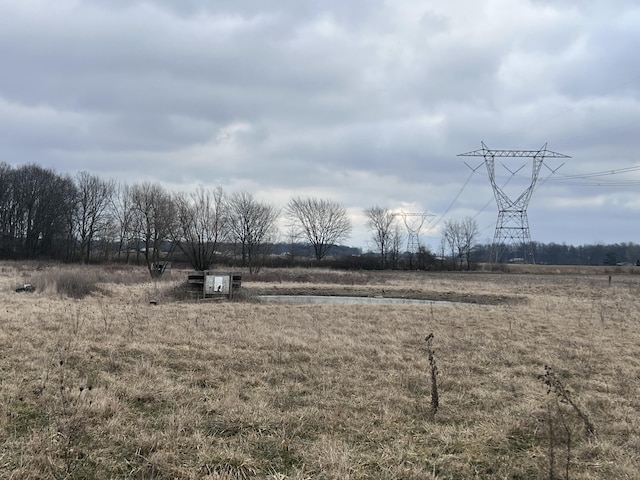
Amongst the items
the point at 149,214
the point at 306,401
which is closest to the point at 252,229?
the point at 149,214

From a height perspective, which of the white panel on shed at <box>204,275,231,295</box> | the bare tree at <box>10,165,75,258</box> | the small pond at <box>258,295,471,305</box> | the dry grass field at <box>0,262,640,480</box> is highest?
the bare tree at <box>10,165,75,258</box>

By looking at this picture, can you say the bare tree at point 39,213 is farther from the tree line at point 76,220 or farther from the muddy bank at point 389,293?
the muddy bank at point 389,293

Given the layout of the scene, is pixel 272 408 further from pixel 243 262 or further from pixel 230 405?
pixel 243 262

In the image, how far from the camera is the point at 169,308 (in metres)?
14.2

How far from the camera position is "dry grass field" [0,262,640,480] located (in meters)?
3.86

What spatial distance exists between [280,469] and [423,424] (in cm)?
182

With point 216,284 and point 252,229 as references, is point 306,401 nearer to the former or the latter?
point 216,284

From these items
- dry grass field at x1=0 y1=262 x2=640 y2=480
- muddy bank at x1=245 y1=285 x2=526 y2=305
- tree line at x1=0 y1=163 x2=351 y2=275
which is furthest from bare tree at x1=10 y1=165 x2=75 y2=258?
dry grass field at x1=0 y1=262 x2=640 y2=480

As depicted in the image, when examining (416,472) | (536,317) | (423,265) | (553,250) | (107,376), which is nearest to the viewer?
(416,472)

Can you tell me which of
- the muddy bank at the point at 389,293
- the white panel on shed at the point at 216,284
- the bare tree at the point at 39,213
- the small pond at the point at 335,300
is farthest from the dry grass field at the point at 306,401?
the bare tree at the point at 39,213

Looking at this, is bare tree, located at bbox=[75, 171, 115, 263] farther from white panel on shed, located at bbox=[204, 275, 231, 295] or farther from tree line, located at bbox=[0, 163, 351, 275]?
white panel on shed, located at bbox=[204, 275, 231, 295]

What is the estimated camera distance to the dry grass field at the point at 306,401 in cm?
386

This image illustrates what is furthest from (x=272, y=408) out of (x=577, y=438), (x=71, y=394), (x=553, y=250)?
(x=553, y=250)

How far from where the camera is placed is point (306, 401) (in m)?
5.50
